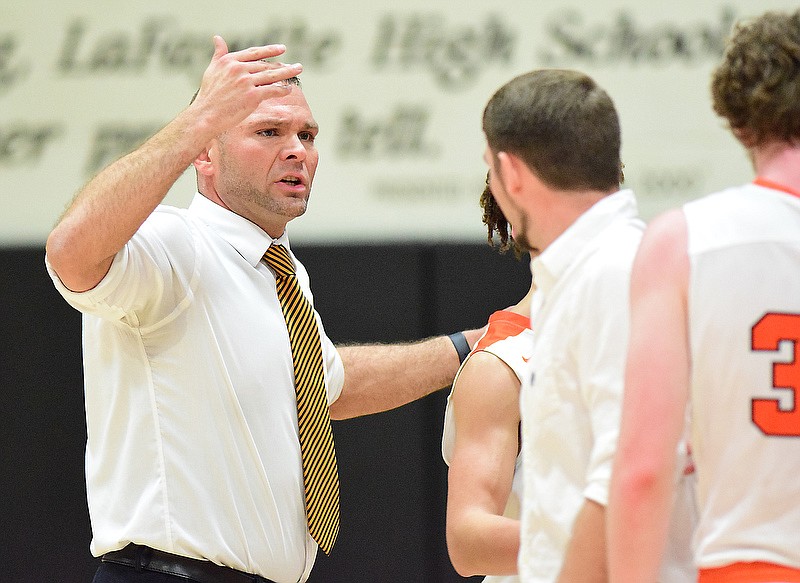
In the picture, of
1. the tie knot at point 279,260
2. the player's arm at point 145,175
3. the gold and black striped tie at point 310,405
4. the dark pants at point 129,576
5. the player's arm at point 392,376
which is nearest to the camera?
the player's arm at point 145,175

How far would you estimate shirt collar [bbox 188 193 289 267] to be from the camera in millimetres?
2465

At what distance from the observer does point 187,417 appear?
2.23 metres

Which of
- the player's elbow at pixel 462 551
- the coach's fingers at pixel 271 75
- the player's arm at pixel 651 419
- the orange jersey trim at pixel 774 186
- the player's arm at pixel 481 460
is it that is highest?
the coach's fingers at pixel 271 75

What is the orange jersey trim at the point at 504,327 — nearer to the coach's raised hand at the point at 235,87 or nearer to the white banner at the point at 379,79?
the coach's raised hand at the point at 235,87

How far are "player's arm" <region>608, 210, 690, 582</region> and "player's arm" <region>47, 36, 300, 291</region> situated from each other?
1.04 meters

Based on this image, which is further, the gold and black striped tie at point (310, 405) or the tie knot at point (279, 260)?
the tie knot at point (279, 260)

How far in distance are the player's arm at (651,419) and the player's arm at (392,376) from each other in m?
1.45

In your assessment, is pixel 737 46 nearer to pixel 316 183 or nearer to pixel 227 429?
pixel 227 429

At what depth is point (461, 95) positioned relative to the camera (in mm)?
4070

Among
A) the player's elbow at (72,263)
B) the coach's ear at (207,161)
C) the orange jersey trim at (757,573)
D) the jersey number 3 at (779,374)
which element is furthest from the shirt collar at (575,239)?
the coach's ear at (207,161)

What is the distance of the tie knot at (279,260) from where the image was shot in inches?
99.3

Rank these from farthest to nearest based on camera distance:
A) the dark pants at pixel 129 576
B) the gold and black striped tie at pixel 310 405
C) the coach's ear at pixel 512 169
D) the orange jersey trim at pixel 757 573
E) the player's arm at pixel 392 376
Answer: the player's arm at pixel 392 376
the gold and black striped tie at pixel 310 405
the dark pants at pixel 129 576
the coach's ear at pixel 512 169
the orange jersey trim at pixel 757 573

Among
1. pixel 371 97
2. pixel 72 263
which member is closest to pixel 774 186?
pixel 72 263

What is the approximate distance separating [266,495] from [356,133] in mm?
2056
